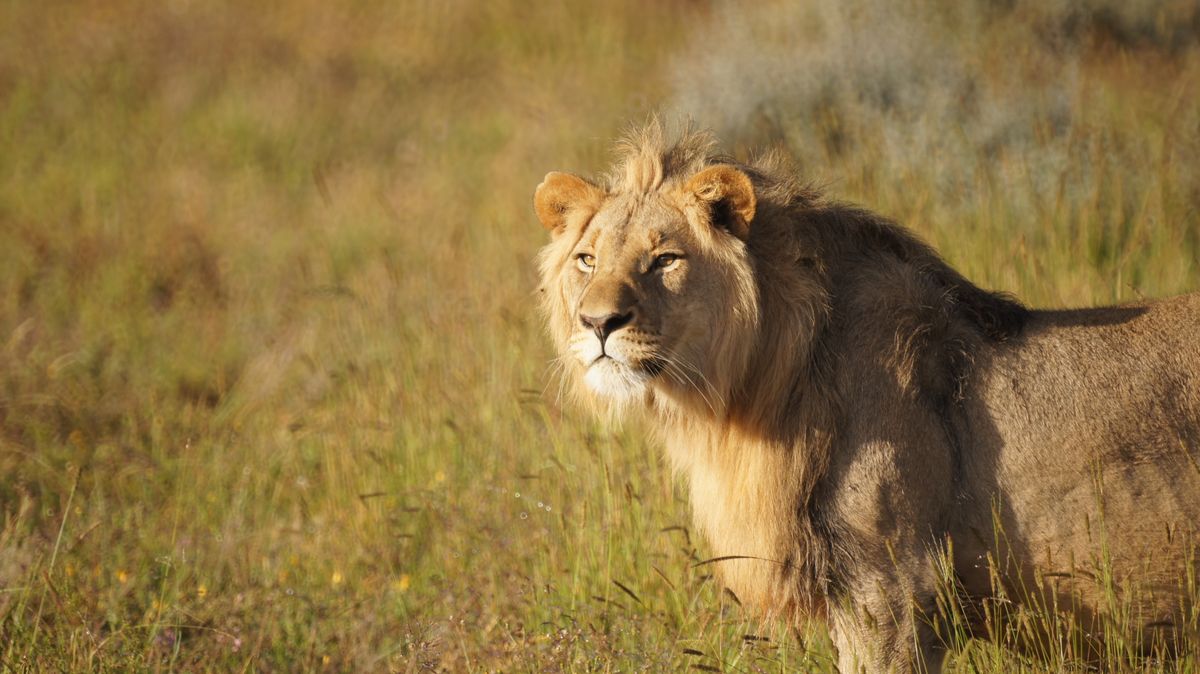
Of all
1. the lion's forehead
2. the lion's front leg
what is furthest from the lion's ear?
the lion's front leg

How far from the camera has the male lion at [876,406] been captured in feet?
13.1

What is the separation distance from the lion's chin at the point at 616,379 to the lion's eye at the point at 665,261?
406 mm

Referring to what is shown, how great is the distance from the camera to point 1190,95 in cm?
930

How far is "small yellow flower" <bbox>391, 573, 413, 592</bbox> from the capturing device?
5.68 m

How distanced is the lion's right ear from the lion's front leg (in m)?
1.69

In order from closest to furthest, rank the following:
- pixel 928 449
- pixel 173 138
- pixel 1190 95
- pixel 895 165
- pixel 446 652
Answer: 1. pixel 928 449
2. pixel 446 652
3. pixel 895 165
4. pixel 1190 95
5. pixel 173 138

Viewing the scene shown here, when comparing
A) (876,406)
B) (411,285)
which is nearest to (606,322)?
(876,406)

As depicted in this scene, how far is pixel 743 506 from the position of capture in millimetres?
4289

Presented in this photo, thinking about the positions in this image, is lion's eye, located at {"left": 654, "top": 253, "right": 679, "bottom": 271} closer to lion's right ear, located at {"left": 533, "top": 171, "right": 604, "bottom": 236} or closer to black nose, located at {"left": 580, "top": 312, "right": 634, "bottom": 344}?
black nose, located at {"left": 580, "top": 312, "right": 634, "bottom": 344}

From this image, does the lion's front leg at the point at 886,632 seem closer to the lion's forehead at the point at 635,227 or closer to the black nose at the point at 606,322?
the black nose at the point at 606,322

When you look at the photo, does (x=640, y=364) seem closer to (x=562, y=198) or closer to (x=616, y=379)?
(x=616, y=379)

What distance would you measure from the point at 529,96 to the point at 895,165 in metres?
6.86

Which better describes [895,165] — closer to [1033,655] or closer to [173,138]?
[1033,655]

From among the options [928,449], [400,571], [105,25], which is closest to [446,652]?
[400,571]
